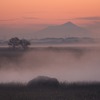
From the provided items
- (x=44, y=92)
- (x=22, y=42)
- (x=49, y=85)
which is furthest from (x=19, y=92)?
(x=22, y=42)

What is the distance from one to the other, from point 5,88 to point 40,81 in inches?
96.9

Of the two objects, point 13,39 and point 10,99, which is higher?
point 13,39

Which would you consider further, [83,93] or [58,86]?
[58,86]

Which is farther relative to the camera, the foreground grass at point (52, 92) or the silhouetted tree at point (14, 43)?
the silhouetted tree at point (14, 43)

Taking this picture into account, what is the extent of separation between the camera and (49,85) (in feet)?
92.1

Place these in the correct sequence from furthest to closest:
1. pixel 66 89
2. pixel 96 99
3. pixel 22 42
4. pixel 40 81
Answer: pixel 22 42 → pixel 40 81 → pixel 66 89 → pixel 96 99

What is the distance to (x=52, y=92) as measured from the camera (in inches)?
1001

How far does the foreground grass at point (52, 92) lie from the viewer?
2325cm

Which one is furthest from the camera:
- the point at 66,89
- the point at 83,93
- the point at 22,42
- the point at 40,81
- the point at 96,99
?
the point at 22,42

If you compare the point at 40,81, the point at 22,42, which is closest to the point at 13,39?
the point at 22,42

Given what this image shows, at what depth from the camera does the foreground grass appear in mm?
23250

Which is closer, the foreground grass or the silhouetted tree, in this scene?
the foreground grass

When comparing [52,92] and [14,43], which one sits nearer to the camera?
[52,92]

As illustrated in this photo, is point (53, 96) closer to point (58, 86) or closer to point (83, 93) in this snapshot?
point (83, 93)
